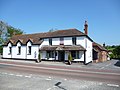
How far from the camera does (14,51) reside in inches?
1574

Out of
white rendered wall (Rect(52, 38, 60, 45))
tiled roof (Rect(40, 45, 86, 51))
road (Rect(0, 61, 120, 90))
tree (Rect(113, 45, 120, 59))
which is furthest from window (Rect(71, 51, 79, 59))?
tree (Rect(113, 45, 120, 59))

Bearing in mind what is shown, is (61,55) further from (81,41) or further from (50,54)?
(81,41)

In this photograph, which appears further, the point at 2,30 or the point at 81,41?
the point at 2,30

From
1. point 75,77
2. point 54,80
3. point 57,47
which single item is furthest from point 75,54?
point 54,80

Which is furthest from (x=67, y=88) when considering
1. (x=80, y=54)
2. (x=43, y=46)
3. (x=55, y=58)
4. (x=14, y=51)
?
(x=14, y=51)

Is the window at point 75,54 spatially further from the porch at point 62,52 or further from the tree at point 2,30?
the tree at point 2,30

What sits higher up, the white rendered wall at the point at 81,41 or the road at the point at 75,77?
the white rendered wall at the point at 81,41

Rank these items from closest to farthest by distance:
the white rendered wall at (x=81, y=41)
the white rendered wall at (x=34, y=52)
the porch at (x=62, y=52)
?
the porch at (x=62, y=52)
the white rendered wall at (x=81, y=41)
the white rendered wall at (x=34, y=52)

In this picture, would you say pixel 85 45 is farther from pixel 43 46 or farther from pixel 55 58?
pixel 43 46

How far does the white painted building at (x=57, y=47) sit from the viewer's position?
31.7m

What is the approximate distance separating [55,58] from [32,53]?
6042 millimetres

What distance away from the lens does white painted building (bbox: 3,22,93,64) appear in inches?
1247

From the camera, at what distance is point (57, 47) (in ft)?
108

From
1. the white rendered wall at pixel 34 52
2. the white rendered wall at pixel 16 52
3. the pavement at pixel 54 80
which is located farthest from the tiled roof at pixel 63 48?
the pavement at pixel 54 80
